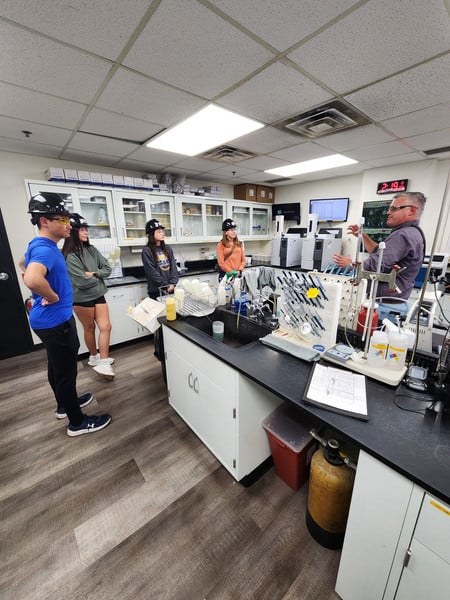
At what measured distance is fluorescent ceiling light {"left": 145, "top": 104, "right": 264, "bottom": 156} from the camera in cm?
188

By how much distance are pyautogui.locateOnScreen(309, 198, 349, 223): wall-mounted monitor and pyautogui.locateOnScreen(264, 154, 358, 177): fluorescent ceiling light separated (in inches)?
32.6

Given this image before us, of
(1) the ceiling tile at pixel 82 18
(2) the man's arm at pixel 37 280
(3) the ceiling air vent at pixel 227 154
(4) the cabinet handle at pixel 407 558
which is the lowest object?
(4) the cabinet handle at pixel 407 558

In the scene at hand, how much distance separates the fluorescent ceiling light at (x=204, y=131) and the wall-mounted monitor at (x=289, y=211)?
261 cm

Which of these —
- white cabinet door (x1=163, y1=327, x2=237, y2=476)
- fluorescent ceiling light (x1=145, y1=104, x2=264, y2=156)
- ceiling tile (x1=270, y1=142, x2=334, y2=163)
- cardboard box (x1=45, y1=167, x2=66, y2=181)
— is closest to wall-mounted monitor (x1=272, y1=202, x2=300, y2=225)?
ceiling tile (x1=270, y1=142, x2=334, y2=163)

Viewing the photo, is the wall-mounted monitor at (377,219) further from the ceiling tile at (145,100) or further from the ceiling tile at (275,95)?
the ceiling tile at (145,100)

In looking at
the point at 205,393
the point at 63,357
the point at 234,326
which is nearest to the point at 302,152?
the point at 234,326

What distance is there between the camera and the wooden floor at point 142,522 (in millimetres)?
1082

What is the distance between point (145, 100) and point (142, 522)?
2541 mm

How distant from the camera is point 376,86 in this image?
1479 mm

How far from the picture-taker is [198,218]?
4.06m

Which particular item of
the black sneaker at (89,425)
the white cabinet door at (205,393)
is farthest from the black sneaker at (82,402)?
the white cabinet door at (205,393)

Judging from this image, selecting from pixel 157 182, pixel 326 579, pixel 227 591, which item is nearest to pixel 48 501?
pixel 227 591

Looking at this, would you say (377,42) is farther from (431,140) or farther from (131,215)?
(131,215)

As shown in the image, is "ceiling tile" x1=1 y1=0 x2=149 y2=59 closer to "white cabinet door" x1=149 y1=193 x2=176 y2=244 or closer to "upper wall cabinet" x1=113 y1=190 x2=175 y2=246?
"upper wall cabinet" x1=113 y1=190 x2=175 y2=246
